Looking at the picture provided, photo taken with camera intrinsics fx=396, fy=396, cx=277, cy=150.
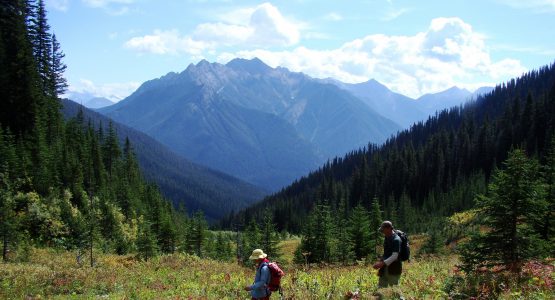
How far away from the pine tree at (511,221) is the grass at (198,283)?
1.67 meters

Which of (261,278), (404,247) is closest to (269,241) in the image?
(261,278)

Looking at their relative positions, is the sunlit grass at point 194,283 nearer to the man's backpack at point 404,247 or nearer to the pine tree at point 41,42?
the man's backpack at point 404,247

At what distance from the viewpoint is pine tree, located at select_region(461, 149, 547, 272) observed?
535 inches

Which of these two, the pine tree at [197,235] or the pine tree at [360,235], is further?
the pine tree at [197,235]

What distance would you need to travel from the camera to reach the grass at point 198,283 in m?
11.1

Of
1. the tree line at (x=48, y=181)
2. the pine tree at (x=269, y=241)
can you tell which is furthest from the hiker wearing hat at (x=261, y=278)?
Result: the pine tree at (x=269, y=241)

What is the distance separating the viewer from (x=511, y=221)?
13703 millimetres

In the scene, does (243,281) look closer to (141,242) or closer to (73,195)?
Answer: (141,242)

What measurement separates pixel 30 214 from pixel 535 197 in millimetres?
36586

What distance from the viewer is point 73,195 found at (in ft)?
148

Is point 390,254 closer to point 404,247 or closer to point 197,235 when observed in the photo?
point 404,247

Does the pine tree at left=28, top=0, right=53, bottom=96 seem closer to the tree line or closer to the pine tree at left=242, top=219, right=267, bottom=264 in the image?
the tree line

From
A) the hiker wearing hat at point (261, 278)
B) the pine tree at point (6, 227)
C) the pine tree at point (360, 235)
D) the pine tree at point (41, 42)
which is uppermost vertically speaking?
the pine tree at point (41, 42)

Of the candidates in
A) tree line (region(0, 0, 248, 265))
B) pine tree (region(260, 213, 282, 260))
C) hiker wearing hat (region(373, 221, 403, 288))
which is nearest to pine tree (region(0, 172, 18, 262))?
tree line (region(0, 0, 248, 265))
